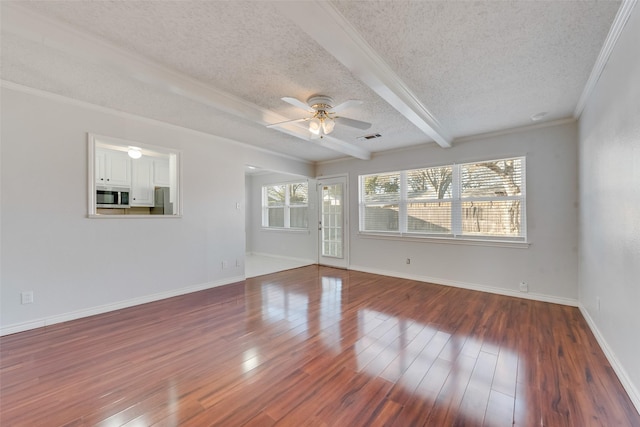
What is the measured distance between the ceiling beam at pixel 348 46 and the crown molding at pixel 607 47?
1.46 metres

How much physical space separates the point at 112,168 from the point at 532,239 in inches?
270

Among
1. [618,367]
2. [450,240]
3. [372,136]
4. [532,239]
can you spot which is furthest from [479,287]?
[372,136]

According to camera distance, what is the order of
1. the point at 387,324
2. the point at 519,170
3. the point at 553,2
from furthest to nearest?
the point at 519,170
the point at 387,324
the point at 553,2

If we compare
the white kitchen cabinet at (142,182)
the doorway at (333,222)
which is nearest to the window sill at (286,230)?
the doorway at (333,222)

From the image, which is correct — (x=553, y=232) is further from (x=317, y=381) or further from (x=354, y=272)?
(x=317, y=381)

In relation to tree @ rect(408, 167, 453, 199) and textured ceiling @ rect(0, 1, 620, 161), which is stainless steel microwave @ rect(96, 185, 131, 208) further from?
tree @ rect(408, 167, 453, 199)

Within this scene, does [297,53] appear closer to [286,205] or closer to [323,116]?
[323,116]

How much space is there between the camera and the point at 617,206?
6.78 feet

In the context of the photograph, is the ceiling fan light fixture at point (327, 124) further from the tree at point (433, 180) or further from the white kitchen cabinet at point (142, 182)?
the white kitchen cabinet at point (142, 182)

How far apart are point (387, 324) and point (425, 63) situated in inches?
A: 104

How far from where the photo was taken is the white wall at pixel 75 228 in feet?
9.06

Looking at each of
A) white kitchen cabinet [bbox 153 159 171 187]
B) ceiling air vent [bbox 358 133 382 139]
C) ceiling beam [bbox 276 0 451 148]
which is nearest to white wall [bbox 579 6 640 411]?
ceiling beam [bbox 276 0 451 148]

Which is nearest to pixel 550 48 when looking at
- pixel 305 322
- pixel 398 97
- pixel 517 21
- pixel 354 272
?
pixel 517 21

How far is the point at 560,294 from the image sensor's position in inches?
145
